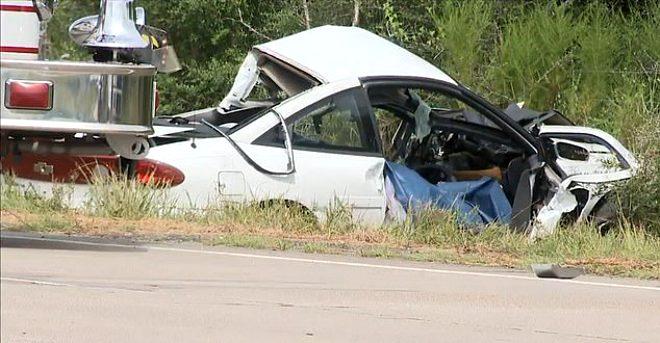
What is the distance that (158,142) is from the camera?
9.61m

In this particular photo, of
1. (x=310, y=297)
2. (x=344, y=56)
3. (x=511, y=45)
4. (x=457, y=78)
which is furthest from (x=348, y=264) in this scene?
(x=511, y=45)

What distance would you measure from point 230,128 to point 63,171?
6.90 feet

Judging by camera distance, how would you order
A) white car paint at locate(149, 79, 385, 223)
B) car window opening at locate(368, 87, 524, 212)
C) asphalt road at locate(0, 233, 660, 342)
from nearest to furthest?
asphalt road at locate(0, 233, 660, 342)
white car paint at locate(149, 79, 385, 223)
car window opening at locate(368, 87, 524, 212)

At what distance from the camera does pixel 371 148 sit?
1003 cm

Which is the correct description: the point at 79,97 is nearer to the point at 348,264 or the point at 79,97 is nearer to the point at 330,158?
the point at 348,264

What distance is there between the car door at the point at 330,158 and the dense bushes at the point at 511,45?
301 cm

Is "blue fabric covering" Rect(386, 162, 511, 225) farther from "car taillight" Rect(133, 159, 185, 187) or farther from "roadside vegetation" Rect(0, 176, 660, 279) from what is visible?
"car taillight" Rect(133, 159, 185, 187)

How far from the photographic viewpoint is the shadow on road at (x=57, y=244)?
297 inches

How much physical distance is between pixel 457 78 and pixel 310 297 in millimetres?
7997

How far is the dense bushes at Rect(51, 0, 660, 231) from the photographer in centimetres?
1414

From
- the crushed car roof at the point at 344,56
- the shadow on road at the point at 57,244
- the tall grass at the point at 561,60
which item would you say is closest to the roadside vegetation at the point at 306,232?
the shadow on road at the point at 57,244

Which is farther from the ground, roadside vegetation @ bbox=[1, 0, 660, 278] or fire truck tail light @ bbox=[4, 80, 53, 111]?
fire truck tail light @ bbox=[4, 80, 53, 111]

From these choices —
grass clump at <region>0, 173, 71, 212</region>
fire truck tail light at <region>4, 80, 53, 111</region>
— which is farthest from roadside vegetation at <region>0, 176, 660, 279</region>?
fire truck tail light at <region>4, 80, 53, 111</region>

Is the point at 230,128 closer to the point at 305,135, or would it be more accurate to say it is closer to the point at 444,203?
the point at 305,135
